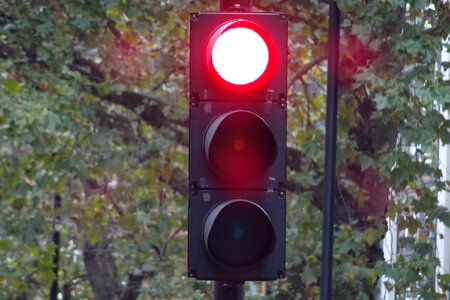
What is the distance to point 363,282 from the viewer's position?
40.7 feet

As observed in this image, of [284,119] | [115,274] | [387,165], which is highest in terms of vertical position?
[284,119]

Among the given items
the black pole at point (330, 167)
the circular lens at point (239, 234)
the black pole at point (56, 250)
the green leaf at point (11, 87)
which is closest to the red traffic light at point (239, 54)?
the circular lens at point (239, 234)

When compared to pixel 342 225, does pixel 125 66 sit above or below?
above

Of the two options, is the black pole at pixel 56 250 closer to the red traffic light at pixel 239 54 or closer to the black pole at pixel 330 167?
the black pole at pixel 330 167

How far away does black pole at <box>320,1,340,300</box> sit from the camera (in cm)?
930

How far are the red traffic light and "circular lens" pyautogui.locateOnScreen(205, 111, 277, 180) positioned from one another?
172mm

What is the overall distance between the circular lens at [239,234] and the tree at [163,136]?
18.8 feet

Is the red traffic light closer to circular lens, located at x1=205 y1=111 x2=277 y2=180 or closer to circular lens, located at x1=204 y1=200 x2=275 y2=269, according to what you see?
circular lens, located at x1=205 y1=111 x2=277 y2=180

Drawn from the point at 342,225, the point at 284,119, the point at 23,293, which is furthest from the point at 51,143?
the point at 284,119

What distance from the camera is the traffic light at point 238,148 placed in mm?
5023

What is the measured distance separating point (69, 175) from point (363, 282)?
469 cm

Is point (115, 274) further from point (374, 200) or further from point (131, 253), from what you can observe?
point (374, 200)

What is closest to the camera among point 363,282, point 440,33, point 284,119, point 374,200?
point 284,119

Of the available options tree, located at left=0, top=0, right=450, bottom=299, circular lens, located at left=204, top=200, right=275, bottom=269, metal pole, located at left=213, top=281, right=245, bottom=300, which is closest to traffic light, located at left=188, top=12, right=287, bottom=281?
circular lens, located at left=204, top=200, right=275, bottom=269
